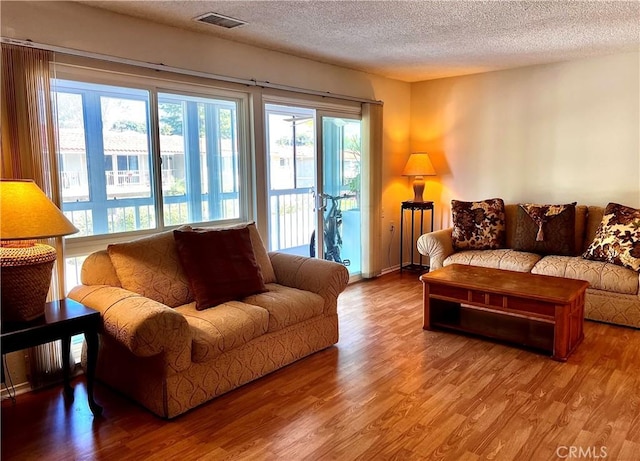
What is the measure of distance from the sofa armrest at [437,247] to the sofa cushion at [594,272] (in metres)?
0.84

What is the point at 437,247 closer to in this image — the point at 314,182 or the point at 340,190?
the point at 340,190

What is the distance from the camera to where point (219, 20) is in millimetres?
3232

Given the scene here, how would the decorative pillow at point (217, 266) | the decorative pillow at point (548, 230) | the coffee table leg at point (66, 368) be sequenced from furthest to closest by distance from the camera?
the decorative pillow at point (548, 230)
the decorative pillow at point (217, 266)
the coffee table leg at point (66, 368)

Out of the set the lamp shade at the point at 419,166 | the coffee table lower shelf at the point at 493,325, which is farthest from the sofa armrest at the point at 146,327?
the lamp shade at the point at 419,166

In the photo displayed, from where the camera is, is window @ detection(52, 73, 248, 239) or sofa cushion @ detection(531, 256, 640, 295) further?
sofa cushion @ detection(531, 256, 640, 295)

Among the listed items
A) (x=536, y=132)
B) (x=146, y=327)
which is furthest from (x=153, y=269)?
(x=536, y=132)

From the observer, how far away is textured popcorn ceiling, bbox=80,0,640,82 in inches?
117

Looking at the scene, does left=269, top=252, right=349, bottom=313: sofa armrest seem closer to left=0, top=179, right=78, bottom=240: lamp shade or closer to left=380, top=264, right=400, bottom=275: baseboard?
left=0, top=179, right=78, bottom=240: lamp shade

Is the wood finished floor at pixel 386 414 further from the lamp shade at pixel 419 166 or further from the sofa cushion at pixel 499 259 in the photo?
the lamp shade at pixel 419 166

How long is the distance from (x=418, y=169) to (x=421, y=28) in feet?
6.71

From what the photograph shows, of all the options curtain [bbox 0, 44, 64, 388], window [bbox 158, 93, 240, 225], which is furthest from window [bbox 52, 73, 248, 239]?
curtain [bbox 0, 44, 64, 388]

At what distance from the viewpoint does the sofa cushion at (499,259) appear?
164 inches

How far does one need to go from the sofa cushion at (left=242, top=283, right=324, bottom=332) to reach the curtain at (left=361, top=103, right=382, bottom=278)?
2097 millimetres

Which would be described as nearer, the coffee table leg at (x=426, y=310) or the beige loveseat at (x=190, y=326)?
the beige loveseat at (x=190, y=326)
